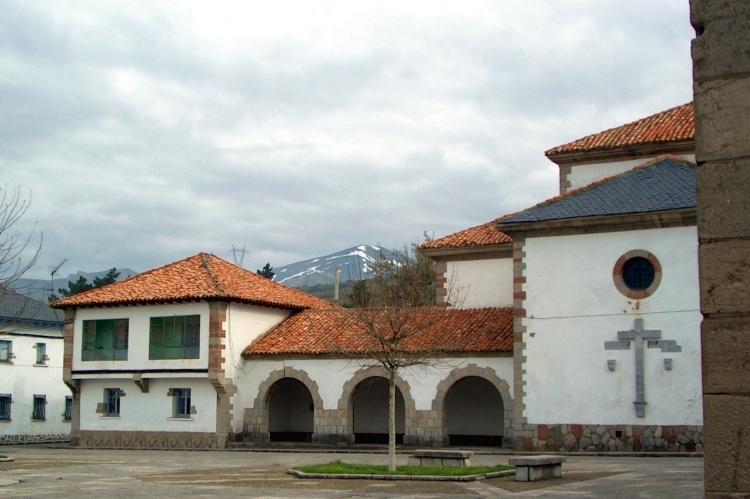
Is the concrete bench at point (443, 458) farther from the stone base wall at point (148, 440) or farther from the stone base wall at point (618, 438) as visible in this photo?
the stone base wall at point (148, 440)

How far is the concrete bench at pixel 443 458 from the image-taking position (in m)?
19.0

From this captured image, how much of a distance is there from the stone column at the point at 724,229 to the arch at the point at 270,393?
25204 mm

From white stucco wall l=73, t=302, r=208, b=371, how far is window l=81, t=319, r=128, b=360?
17 centimetres

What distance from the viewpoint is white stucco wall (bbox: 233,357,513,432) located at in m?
28.5

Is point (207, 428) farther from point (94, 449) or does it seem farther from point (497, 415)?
point (497, 415)

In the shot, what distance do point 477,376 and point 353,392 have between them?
419cm

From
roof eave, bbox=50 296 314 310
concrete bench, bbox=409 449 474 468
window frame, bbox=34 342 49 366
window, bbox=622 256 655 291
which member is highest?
window, bbox=622 256 655 291

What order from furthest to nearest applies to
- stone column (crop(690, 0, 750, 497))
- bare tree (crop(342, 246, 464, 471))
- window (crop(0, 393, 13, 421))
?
window (crop(0, 393, 13, 421)) → bare tree (crop(342, 246, 464, 471)) → stone column (crop(690, 0, 750, 497))

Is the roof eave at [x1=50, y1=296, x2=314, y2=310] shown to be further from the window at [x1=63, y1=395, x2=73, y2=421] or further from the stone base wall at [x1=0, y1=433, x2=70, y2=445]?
the window at [x1=63, y1=395, x2=73, y2=421]

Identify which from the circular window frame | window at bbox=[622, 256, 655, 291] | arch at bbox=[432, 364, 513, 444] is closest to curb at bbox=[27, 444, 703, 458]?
arch at bbox=[432, 364, 513, 444]

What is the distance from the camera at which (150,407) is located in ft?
106

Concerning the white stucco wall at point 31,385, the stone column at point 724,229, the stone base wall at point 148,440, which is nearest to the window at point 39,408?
the white stucco wall at point 31,385

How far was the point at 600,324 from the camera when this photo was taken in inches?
1015

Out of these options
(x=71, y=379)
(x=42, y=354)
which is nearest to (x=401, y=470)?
(x=71, y=379)
